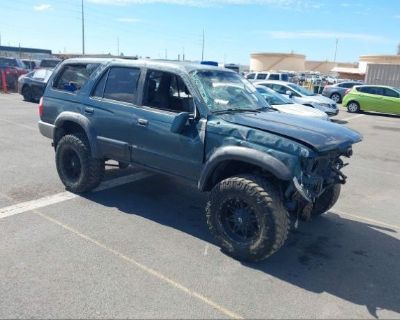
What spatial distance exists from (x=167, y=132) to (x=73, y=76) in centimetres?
217

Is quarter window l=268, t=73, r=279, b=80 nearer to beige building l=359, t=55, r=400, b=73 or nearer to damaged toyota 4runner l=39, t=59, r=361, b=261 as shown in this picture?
damaged toyota 4runner l=39, t=59, r=361, b=261

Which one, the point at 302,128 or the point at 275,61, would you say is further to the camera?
the point at 275,61

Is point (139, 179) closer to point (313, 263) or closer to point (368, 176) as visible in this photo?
point (313, 263)

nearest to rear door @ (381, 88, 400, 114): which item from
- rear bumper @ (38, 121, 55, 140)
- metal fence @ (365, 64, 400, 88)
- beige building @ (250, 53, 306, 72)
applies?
metal fence @ (365, 64, 400, 88)

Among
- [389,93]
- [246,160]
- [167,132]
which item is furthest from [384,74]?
[246,160]

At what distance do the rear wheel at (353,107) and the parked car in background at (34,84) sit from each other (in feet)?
48.4

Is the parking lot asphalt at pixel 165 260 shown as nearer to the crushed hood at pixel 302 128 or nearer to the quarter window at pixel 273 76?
the crushed hood at pixel 302 128

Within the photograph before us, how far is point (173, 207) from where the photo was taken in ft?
18.0

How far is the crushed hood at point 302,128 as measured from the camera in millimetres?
3815

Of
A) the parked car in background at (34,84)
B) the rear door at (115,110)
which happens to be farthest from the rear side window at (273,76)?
the rear door at (115,110)

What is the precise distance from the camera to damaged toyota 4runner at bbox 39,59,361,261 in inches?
151

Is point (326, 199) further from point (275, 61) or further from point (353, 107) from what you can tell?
point (275, 61)

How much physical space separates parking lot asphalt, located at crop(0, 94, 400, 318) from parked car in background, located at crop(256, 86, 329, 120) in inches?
237

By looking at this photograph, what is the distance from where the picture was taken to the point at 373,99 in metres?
20.5
